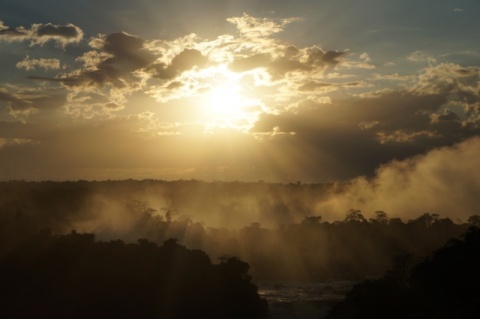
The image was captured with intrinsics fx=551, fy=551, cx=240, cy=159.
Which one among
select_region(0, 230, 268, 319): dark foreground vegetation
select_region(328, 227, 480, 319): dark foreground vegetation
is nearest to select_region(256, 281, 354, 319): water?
select_region(0, 230, 268, 319): dark foreground vegetation

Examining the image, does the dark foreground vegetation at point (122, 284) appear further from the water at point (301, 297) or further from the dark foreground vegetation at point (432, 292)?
the dark foreground vegetation at point (432, 292)

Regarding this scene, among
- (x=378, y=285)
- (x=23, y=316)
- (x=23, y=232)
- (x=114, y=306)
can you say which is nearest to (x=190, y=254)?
(x=114, y=306)

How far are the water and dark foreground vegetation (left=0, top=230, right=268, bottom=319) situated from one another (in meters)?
16.0

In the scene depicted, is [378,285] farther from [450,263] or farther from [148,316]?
[148,316]

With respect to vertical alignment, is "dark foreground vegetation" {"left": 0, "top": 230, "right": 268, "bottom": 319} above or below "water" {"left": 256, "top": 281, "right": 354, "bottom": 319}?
above

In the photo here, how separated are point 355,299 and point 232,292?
5816 cm

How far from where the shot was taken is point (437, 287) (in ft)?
193

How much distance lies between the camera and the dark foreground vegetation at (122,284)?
10600cm

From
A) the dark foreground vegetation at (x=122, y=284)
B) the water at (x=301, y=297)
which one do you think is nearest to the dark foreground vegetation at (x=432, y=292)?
the dark foreground vegetation at (x=122, y=284)

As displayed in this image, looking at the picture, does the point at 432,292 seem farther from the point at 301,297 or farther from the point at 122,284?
the point at 301,297

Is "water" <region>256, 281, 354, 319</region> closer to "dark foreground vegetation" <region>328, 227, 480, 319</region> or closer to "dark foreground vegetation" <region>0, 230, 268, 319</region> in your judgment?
"dark foreground vegetation" <region>0, 230, 268, 319</region>

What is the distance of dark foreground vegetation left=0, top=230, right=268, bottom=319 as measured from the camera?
106m

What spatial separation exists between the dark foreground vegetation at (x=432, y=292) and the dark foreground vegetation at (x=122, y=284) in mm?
→ 52550

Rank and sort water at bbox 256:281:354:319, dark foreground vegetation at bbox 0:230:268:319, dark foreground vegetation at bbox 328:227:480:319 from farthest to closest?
1. water at bbox 256:281:354:319
2. dark foreground vegetation at bbox 0:230:268:319
3. dark foreground vegetation at bbox 328:227:480:319
